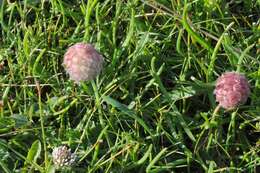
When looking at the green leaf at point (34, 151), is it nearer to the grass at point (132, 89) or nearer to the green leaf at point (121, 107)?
the grass at point (132, 89)

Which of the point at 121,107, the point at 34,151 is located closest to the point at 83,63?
the point at 121,107

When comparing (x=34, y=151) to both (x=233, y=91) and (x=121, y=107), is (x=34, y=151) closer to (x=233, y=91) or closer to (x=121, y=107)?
(x=121, y=107)

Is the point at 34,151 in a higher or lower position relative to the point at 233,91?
lower

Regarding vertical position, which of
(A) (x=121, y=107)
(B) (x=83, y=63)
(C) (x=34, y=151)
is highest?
(B) (x=83, y=63)

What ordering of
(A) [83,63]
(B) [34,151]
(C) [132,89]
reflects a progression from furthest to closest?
1. (C) [132,89]
2. (B) [34,151]
3. (A) [83,63]

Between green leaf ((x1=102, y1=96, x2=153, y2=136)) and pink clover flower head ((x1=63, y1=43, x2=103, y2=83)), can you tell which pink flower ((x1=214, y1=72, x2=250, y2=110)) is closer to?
green leaf ((x1=102, y1=96, x2=153, y2=136))

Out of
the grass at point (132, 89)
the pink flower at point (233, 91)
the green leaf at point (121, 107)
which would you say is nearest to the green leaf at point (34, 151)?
the grass at point (132, 89)

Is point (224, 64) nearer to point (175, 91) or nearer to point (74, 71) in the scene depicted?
point (175, 91)
